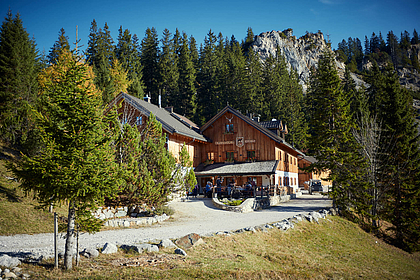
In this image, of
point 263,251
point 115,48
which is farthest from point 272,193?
point 115,48

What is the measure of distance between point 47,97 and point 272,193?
22.9 metres

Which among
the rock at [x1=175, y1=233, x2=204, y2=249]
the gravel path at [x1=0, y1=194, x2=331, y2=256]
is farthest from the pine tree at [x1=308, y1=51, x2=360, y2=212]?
the rock at [x1=175, y1=233, x2=204, y2=249]

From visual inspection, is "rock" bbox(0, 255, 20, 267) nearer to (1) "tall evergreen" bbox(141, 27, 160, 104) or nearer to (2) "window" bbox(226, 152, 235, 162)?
(2) "window" bbox(226, 152, 235, 162)

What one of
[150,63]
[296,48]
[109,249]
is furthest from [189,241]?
[296,48]

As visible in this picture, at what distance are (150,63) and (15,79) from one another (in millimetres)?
37526

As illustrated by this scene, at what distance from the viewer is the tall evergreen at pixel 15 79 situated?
24125mm

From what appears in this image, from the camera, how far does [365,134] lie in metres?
24.0

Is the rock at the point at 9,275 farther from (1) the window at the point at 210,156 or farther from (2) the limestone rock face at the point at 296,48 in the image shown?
(2) the limestone rock face at the point at 296,48

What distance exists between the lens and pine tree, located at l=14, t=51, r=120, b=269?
6785mm

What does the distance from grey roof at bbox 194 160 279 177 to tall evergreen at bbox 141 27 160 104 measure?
96.5ft

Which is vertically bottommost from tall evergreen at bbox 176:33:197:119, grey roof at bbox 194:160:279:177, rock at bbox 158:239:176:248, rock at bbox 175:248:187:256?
rock at bbox 175:248:187:256

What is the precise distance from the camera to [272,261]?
9.85 m

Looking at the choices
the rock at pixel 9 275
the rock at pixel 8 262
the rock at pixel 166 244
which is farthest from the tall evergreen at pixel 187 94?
the rock at pixel 9 275

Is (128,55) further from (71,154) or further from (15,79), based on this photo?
(71,154)
